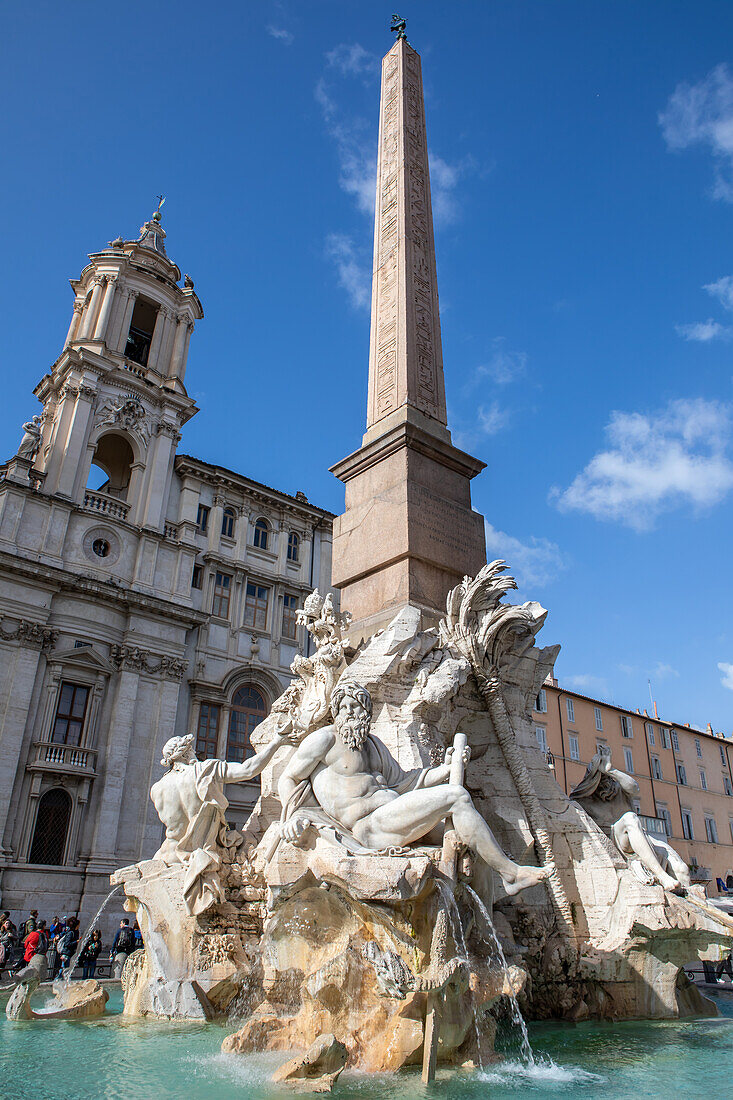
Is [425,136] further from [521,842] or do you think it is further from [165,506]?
[165,506]

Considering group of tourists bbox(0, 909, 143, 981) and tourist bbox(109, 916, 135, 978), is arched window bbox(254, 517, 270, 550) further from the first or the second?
tourist bbox(109, 916, 135, 978)

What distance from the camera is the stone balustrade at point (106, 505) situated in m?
22.5

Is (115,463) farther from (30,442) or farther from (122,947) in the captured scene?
(122,947)

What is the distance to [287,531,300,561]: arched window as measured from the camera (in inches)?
1072

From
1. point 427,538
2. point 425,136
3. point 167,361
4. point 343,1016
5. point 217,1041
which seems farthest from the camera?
point 167,361

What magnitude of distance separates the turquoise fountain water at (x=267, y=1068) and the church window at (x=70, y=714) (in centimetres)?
1546

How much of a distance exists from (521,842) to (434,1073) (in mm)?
2808

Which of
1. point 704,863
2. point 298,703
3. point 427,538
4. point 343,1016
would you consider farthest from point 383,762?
point 704,863

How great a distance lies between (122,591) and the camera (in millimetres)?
21484

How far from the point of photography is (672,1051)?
15.6 feet

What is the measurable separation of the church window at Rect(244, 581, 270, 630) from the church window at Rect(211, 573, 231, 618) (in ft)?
2.21

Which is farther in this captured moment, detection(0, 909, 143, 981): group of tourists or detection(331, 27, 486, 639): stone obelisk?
detection(0, 909, 143, 981): group of tourists

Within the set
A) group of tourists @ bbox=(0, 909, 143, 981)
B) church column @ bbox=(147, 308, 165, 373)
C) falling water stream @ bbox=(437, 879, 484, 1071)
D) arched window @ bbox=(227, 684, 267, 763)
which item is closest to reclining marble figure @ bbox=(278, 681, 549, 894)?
falling water stream @ bbox=(437, 879, 484, 1071)

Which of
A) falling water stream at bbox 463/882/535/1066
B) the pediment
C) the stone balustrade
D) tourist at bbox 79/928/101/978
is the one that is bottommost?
tourist at bbox 79/928/101/978
